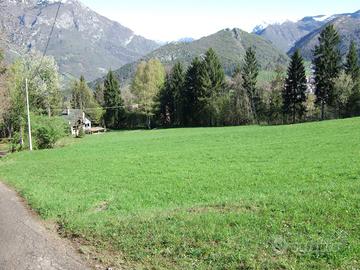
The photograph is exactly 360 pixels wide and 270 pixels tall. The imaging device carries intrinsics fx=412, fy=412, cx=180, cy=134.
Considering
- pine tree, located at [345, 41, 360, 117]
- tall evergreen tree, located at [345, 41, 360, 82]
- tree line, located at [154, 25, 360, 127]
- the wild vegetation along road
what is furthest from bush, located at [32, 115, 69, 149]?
tall evergreen tree, located at [345, 41, 360, 82]

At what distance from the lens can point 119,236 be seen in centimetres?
1062

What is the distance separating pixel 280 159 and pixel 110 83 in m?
85.8

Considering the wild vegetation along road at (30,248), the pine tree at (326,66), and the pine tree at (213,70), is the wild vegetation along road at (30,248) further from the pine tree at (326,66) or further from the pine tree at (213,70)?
the pine tree at (213,70)

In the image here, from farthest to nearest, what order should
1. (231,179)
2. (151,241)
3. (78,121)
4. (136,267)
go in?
1. (78,121)
2. (231,179)
3. (151,241)
4. (136,267)

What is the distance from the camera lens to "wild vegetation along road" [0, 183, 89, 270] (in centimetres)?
916

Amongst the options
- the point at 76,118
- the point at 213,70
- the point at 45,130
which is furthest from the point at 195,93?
the point at 45,130

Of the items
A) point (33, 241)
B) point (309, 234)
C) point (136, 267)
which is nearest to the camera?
point (136, 267)

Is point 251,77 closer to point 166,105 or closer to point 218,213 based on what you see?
point 166,105

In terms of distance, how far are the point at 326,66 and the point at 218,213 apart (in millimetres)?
68146

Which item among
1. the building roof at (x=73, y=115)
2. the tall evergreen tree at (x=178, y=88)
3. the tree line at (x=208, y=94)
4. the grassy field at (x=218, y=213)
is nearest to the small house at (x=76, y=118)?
the building roof at (x=73, y=115)

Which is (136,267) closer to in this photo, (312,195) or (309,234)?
(309,234)

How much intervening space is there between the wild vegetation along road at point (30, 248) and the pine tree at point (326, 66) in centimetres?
6688

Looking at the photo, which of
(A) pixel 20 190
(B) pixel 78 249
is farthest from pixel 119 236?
(A) pixel 20 190

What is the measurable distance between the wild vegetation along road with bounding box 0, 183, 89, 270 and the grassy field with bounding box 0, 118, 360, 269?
0.58 meters
